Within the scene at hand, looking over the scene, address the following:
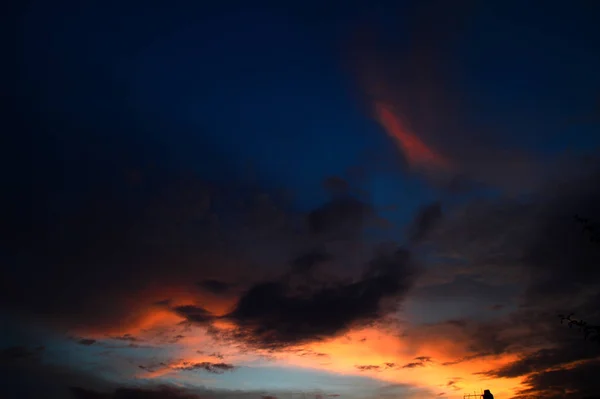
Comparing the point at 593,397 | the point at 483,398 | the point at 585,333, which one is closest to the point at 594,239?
the point at 585,333

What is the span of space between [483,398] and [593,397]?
14.6 m

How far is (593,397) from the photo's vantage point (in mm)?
49594

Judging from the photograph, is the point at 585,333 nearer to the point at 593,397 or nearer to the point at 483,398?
the point at 593,397

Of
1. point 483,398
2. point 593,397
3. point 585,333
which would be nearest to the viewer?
point 585,333

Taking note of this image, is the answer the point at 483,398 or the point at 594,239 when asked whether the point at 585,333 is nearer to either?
the point at 594,239

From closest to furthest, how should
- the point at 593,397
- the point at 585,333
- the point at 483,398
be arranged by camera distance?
the point at 585,333 → the point at 593,397 → the point at 483,398

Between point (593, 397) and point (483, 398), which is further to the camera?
point (483, 398)

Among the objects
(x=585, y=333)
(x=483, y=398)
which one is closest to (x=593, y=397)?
(x=483, y=398)

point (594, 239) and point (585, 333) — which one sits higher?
point (594, 239)

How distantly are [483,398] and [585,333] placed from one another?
4508 cm

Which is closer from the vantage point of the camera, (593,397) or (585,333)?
(585,333)

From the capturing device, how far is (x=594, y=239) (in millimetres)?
22906

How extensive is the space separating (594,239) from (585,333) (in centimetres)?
516

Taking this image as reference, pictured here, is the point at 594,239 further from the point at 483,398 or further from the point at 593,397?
the point at 483,398
